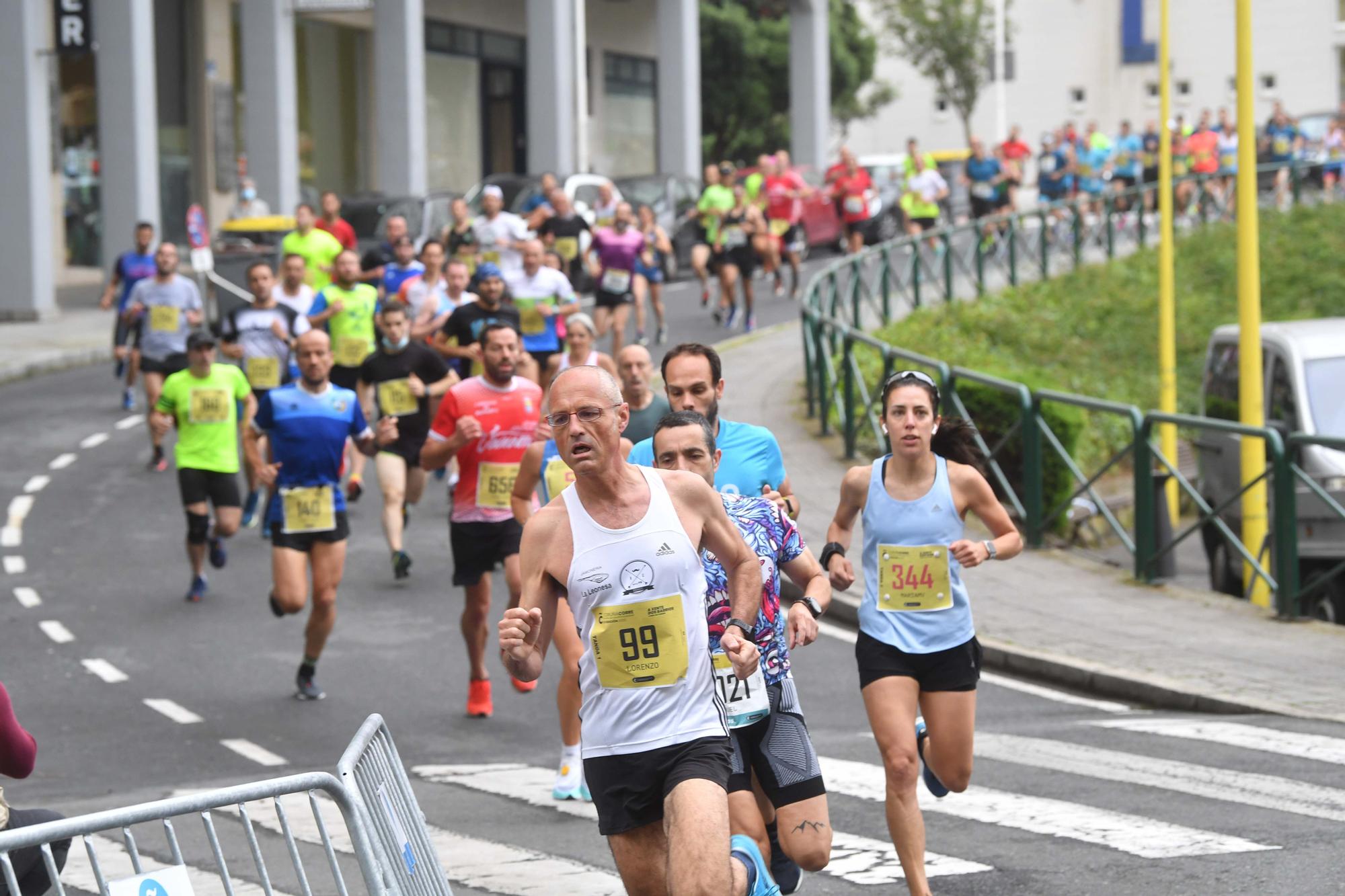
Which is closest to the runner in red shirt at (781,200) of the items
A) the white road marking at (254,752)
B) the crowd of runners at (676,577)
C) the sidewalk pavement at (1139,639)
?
the sidewalk pavement at (1139,639)

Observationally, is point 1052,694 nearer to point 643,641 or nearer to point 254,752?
point 254,752

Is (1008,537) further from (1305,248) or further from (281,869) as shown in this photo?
(1305,248)

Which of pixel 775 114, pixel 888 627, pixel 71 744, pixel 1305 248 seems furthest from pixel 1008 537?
pixel 775 114

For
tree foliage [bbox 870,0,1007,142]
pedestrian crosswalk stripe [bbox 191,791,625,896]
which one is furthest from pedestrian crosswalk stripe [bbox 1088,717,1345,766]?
tree foliage [bbox 870,0,1007,142]

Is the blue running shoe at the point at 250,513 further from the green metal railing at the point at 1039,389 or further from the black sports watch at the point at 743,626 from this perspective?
the black sports watch at the point at 743,626

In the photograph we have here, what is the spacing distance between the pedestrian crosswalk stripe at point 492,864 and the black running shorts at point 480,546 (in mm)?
2224

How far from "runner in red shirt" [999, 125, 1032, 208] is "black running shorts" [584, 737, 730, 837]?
28202mm

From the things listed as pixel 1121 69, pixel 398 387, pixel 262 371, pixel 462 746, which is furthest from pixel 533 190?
pixel 1121 69

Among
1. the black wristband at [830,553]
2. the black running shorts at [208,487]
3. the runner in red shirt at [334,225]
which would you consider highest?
the runner in red shirt at [334,225]

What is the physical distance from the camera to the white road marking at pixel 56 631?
12430mm

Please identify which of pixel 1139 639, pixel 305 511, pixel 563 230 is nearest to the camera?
pixel 305 511

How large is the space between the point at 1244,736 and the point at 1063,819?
6.90ft

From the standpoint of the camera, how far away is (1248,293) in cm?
1456

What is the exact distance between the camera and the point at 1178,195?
34.1 metres
